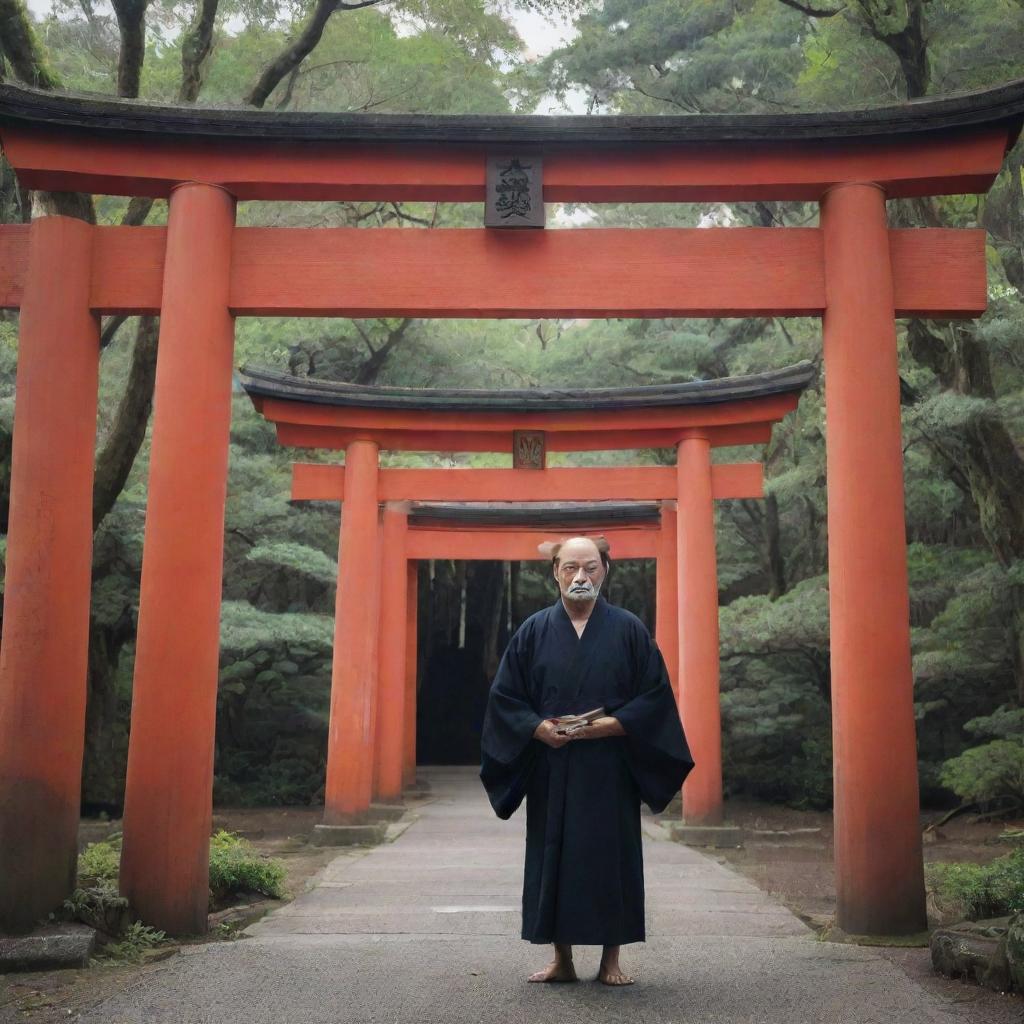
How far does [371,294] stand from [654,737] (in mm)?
3449

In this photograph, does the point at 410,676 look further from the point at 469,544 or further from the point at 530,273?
the point at 530,273

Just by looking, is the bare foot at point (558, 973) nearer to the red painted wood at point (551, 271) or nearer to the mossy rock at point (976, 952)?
the mossy rock at point (976, 952)

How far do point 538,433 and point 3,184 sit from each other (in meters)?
6.97

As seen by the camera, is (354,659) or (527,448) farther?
(527,448)

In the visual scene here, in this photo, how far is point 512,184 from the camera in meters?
6.80

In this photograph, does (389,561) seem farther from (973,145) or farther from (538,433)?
(973,145)

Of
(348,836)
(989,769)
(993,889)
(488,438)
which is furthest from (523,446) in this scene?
(993,889)

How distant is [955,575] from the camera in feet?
47.7

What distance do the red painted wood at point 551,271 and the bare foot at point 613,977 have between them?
3832mm

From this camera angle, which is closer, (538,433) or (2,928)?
(2,928)

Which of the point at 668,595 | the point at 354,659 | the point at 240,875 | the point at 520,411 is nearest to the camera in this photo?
the point at 240,875

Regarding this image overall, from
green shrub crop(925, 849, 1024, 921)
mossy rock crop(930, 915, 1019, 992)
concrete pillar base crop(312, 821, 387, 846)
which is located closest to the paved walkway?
mossy rock crop(930, 915, 1019, 992)

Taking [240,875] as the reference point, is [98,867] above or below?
above

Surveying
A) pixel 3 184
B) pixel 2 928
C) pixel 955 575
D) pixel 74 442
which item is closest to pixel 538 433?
pixel 955 575
